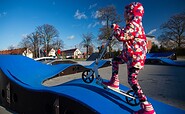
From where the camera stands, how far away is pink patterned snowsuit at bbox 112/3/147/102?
2.25 m

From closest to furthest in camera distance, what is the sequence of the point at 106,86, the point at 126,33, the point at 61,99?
1. the point at 126,33
2. the point at 61,99
3. the point at 106,86

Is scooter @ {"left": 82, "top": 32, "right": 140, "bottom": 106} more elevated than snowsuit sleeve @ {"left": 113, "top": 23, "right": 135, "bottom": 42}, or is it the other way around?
snowsuit sleeve @ {"left": 113, "top": 23, "right": 135, "bottom": 42}

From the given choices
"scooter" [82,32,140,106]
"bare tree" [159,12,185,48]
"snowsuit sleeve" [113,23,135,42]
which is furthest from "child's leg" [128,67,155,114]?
"bare tree" [159,12,185,48]

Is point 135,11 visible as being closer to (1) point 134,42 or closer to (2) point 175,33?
(1) point 134,42

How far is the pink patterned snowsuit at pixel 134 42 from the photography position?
225 cm

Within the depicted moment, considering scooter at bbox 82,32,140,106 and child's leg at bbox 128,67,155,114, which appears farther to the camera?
scooter at bbox 82,32,140,106

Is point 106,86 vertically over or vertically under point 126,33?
under

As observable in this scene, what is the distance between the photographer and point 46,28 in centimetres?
4956

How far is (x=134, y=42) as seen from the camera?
90.2 inches

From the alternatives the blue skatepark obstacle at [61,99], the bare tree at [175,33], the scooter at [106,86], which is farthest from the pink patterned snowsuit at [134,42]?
the bare tree at [175,33]

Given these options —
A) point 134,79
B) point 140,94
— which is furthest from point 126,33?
point 140,94

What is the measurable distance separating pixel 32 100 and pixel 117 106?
183 centimetres

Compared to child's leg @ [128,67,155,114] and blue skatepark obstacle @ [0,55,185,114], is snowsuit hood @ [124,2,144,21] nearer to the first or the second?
child's leg @ [128,67,155,114]

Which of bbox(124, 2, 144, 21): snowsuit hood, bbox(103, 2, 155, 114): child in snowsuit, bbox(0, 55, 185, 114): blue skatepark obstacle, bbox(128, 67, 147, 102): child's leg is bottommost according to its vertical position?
bbox(0, 55, 185, 114): blue skatepark obstacle
